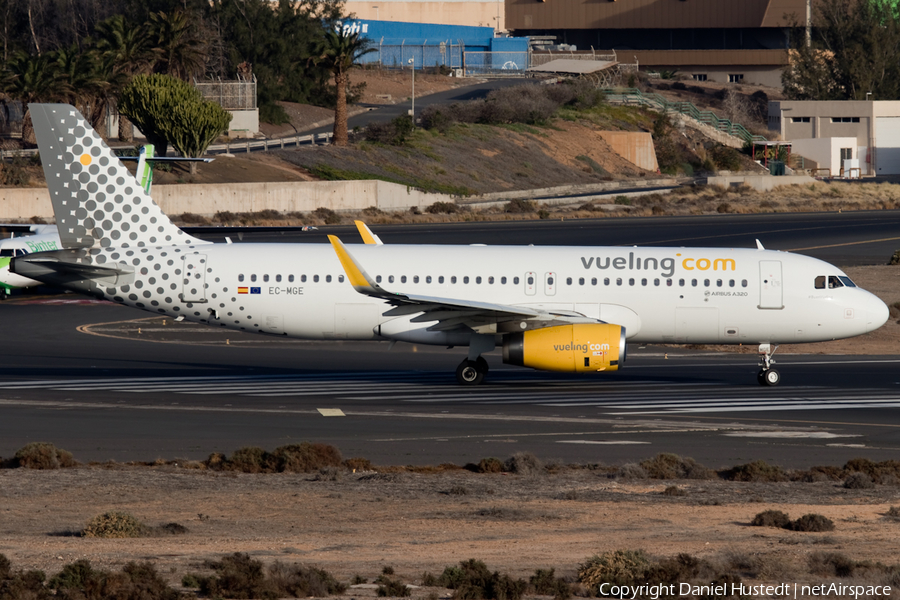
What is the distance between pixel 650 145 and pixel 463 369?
95.2 meters

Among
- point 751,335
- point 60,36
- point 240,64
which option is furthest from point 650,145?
point 751,335

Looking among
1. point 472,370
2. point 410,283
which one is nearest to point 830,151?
point 472,370

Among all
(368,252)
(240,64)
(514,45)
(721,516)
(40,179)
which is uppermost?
(514,45)

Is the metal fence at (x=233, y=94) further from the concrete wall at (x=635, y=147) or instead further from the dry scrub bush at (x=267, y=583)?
the dry scrub bush at (x=267, y=583)

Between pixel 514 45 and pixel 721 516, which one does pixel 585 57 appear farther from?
pixel 721 516

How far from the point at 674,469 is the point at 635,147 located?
104 m

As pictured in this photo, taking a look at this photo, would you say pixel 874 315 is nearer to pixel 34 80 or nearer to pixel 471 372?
pixel 471 372

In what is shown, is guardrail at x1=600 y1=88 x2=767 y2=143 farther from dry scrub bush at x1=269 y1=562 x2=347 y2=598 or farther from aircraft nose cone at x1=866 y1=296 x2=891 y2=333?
dry scrub bush at x1=269 y1=562 x2=347 y2=598

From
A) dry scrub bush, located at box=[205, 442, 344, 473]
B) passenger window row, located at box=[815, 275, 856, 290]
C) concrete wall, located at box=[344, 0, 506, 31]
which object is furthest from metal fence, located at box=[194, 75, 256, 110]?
dry scrub bush, located at box=[205, 442, 344, 473]

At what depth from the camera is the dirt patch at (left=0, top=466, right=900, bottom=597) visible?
46.5 feet

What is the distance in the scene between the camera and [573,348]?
2923 centimetres

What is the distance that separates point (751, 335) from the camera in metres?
31.9

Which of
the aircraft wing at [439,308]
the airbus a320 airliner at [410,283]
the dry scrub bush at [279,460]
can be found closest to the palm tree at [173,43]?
the airbus a320 airliner at [410,283]

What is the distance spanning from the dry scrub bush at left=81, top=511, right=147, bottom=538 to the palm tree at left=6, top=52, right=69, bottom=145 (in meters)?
72.8
